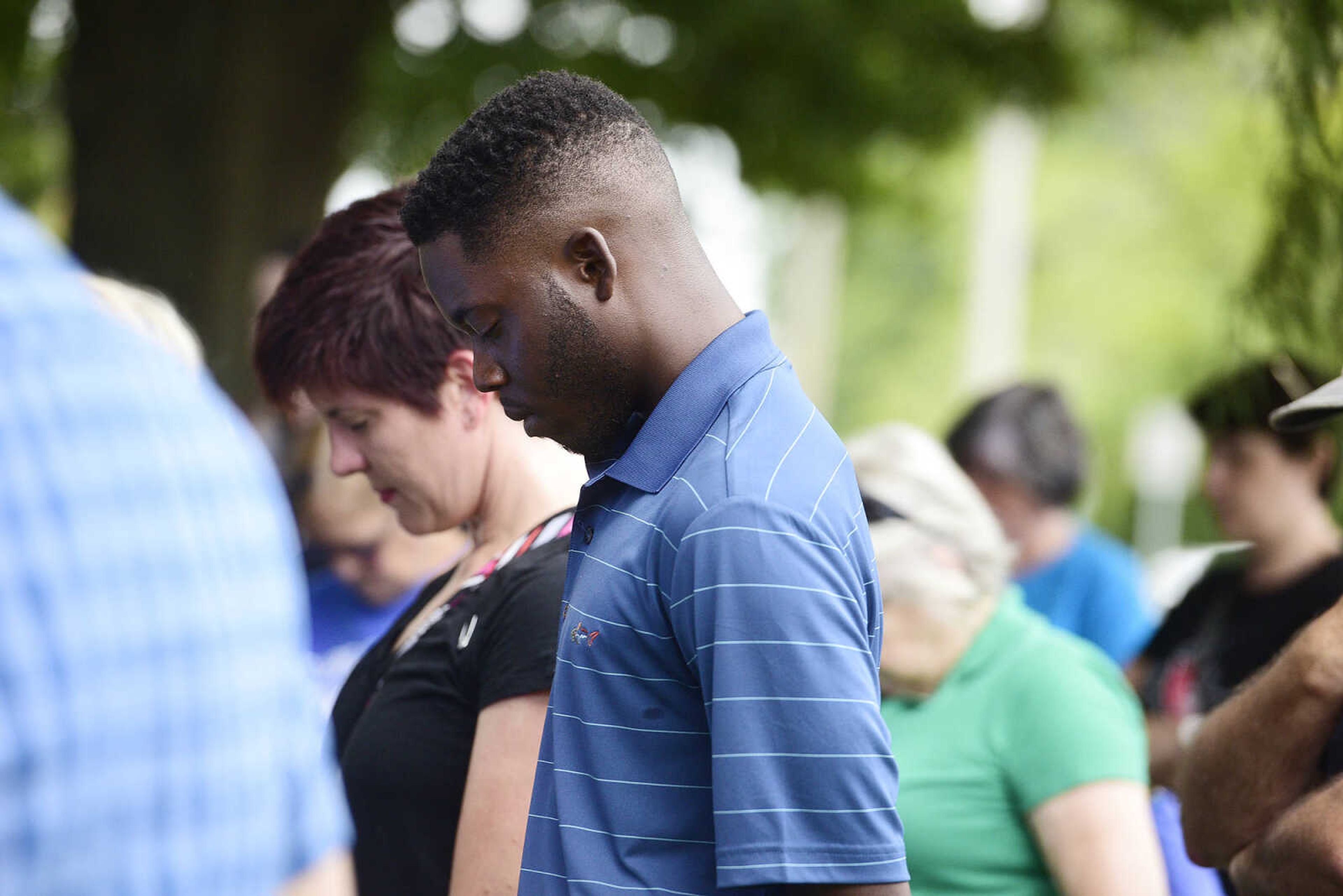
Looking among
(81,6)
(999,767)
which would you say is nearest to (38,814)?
(999,767)

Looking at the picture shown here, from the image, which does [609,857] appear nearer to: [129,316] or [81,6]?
[129,316]

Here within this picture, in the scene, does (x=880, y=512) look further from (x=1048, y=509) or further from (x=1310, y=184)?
(x=1048, y=509)

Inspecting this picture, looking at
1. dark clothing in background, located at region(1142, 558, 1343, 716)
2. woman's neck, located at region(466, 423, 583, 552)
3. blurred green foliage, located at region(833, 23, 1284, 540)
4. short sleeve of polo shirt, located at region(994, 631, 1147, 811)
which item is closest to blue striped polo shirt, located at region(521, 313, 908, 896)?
woman's neck, located at region(466, 423, 583, 552)

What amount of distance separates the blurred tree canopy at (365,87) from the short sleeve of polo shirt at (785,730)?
4.09m

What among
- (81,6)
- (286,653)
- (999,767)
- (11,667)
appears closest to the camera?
(11,667)

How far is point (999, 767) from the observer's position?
2.61 meters

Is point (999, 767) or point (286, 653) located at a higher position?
point (286, 653)

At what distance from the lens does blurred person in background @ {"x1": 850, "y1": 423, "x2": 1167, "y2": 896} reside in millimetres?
2510

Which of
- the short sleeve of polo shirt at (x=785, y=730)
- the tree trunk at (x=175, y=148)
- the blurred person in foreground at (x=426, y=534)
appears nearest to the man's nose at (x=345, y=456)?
the blurred person in foreground at (x=426, y=534)

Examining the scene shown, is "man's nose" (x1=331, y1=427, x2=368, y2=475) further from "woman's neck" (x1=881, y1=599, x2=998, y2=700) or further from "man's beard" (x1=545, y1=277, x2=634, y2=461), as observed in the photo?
"woman's neck" (x1=881, y1=599, x2=998, y2=700)

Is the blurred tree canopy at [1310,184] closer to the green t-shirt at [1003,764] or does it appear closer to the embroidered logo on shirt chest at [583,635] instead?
the green t-shirt at [1003,764]

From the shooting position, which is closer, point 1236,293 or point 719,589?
point 719,589

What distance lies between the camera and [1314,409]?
212 cm

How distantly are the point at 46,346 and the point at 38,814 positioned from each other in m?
0.30
